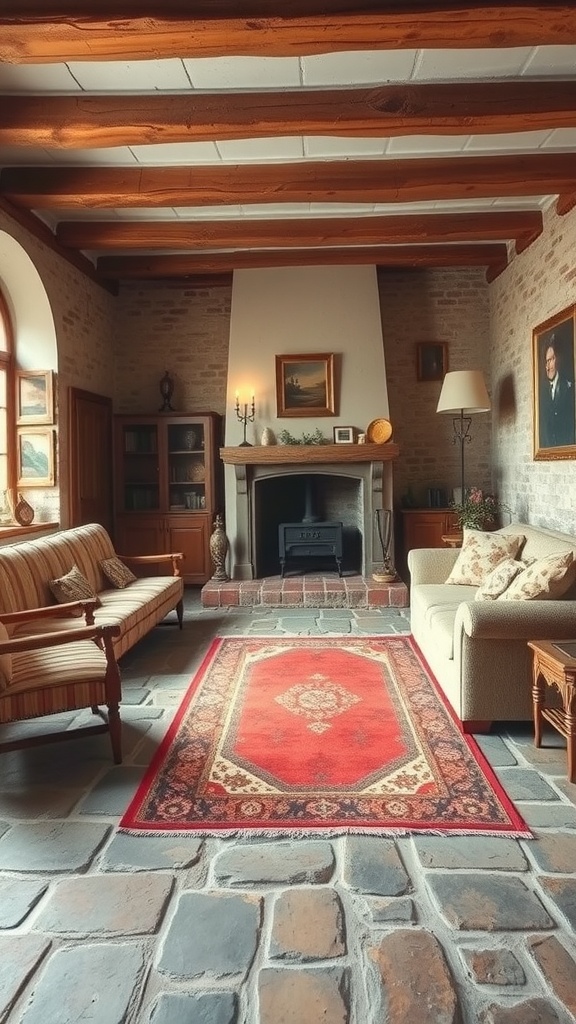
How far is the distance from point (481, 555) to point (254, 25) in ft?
11.7

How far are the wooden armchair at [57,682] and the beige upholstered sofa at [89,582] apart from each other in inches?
23.1

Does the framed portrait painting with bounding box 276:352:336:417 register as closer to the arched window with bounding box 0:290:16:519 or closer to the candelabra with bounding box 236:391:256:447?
the candelabra with bounding box 236:391:256:447

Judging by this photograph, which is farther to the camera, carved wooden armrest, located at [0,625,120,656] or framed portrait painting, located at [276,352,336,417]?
framed portrait painting, located at [276,352,336,417]

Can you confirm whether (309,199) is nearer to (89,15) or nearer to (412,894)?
(89,15)

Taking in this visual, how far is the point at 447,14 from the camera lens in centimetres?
275

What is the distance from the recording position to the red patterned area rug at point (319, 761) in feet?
8.23

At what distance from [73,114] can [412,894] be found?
427cm

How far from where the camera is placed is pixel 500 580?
397cm

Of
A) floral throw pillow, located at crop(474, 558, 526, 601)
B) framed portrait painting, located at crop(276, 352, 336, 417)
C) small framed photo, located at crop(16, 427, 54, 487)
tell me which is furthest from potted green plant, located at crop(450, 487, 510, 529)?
small framed photo, located at crop(16, 427, 54, 487)

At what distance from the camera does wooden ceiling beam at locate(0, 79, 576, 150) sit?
11.7 feet

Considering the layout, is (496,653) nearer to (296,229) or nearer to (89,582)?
(89,582)

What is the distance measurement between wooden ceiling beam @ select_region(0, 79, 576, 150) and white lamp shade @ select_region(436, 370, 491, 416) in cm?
266

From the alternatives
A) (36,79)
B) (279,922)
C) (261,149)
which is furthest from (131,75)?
(279,922)

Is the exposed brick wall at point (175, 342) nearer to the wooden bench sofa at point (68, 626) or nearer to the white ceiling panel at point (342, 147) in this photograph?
the wooden bench sofa at point (68, 626)
